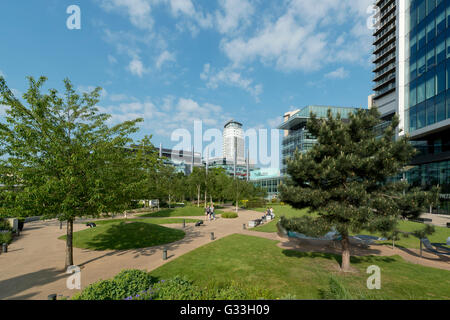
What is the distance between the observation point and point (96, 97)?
40.9ft

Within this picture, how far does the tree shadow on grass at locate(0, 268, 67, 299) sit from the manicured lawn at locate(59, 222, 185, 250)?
15.1 feet

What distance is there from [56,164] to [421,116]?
48648mm

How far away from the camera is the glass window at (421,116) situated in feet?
116

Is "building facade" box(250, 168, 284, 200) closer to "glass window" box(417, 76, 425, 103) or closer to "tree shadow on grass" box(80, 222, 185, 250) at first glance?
"glass window" box(417, 76, 425, 103)

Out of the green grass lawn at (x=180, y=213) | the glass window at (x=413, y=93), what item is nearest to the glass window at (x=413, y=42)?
the glass window at (x=413, y=93)

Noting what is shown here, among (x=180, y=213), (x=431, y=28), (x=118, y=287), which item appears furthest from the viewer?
(x=180, y=213)

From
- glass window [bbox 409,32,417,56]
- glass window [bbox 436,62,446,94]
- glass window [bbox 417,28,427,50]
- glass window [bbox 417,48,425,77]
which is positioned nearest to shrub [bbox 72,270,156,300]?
glass window [bbox 436,62,446,94]

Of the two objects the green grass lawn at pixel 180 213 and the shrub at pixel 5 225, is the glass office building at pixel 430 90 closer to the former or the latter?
the green grass lawn at pixel 180 213

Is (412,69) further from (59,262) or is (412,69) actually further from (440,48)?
(59,262)

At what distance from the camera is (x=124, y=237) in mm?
17141

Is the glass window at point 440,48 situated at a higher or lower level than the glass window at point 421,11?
lower

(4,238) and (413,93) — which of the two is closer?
(4,238)

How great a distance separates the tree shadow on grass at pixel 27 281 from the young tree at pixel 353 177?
1166cm

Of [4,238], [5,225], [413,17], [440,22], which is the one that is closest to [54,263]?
[4,238]
